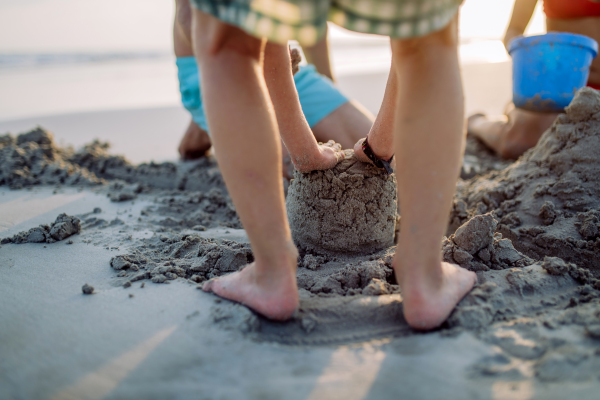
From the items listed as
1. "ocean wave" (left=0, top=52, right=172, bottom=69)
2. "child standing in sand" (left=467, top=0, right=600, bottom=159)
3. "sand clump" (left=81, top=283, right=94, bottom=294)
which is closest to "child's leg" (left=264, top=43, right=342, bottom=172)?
"sand clump" (left=81, top=283, right=94, bottom=294)


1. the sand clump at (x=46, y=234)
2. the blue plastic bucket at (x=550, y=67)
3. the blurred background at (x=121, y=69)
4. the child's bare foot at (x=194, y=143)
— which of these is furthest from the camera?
the blurred background at (x=121, y=69)

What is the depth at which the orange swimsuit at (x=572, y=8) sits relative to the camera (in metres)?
2.89

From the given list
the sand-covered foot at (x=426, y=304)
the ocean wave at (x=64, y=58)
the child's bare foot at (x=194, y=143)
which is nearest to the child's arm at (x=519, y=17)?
the child's bare foot at (x=194, y=143)

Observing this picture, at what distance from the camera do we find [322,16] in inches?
36.7

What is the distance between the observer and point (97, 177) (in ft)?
9.68

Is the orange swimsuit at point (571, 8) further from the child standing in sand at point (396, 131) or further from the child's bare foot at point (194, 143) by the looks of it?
the child's bare foot at point (194, 143)

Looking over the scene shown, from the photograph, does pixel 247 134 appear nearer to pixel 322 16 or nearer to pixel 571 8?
pixel 322 16

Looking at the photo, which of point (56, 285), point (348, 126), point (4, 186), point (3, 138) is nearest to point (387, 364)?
point (56, 285)

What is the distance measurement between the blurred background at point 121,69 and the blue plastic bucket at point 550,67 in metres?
0.81

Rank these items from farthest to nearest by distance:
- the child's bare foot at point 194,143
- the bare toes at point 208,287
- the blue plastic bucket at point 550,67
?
the child's bare foot at point 194,143 → the blue plastic bucket at point 550,67 → the bare toes at point 208,287

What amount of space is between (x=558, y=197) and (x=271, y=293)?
1452 millimetres

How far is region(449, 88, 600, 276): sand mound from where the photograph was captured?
168 centimetres

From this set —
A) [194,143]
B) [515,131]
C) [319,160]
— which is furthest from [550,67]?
[194,143]

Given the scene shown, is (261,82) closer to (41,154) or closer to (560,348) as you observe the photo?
(560,348)
